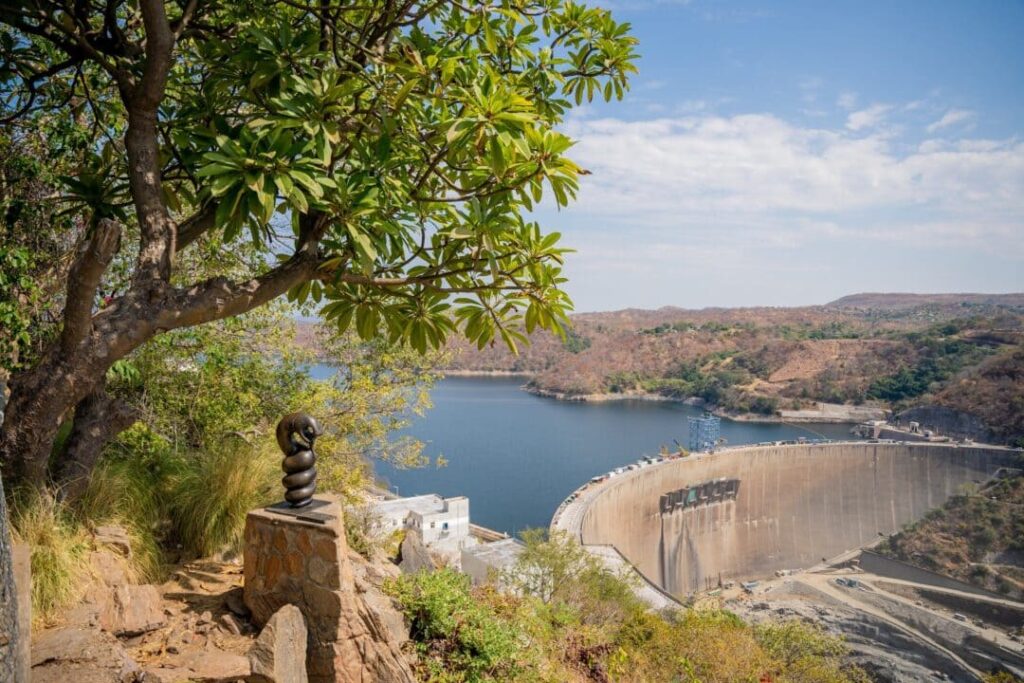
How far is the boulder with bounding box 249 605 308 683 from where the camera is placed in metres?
2.18

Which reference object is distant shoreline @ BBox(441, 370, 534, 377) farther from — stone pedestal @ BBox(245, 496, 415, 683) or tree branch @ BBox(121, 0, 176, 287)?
tree branch @ BBox(121, 0, 176, 287)

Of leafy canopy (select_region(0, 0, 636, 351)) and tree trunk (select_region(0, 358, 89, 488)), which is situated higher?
leafy canopy (select_region(0, 0, 636, 351))

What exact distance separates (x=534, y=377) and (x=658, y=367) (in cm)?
1287

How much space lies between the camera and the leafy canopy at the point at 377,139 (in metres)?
1.87

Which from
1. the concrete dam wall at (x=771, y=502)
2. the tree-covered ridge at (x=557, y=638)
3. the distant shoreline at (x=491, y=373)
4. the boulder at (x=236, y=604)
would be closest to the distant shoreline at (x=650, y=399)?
the distant shoreline at (x=491, y=373)

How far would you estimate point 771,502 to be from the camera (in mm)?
29438

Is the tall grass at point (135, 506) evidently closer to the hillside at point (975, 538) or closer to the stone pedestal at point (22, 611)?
the stone pedestal at point (22, 611)

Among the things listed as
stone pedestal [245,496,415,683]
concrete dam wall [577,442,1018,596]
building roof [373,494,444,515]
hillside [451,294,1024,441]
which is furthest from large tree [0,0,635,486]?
hillside [451,294,1024,441]

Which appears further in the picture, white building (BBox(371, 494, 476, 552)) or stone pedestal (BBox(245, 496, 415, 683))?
white building (BBox(371, 494, 476, 552))

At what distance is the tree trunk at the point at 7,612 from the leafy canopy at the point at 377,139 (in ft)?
3.36

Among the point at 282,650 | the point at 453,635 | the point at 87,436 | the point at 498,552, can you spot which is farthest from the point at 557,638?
the point at 498,552

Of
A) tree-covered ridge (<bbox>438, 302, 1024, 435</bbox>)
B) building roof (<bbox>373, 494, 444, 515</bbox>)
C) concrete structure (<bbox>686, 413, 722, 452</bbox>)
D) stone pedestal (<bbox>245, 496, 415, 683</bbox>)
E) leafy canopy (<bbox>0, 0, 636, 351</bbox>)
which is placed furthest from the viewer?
tree-covered ridge (<bbox>438, 302, 1024, 435</bbox>)

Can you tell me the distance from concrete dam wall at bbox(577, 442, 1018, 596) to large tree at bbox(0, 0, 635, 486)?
22568 mm

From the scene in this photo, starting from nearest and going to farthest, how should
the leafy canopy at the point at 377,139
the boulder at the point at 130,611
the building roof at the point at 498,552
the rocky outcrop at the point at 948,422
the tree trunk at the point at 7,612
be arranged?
the tree trunk at the point at 7,612, the leafy canopy at the point at 377,139, the boulder at the point at 130,611, the building roof at the point at 498,552, the rocky outcrop at the point at 948,422
